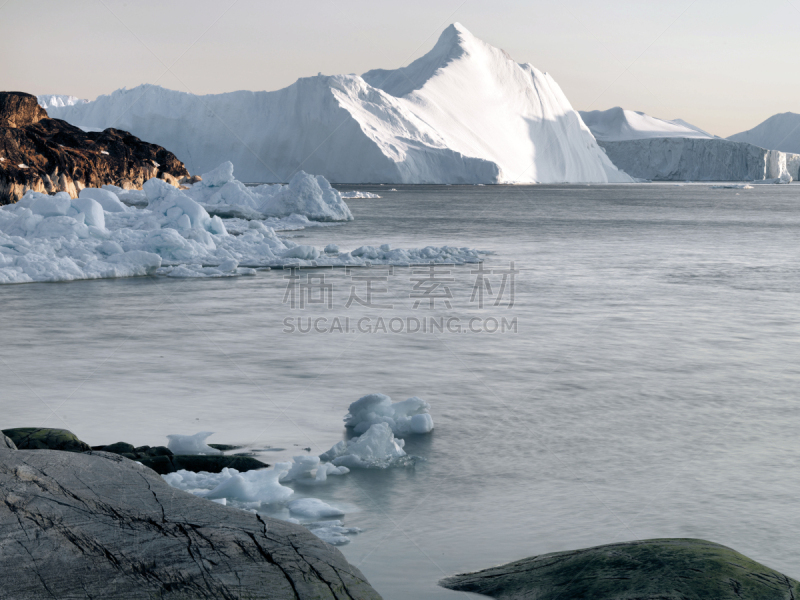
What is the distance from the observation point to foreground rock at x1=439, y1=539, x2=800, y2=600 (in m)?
2.79

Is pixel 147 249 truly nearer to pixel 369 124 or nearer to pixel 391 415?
pixel 391 415

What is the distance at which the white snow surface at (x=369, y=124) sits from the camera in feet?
279

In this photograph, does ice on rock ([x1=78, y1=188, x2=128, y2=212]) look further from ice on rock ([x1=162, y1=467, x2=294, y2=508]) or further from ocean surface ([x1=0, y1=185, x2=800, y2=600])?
ice on rock ([x1=162, y1=467, x2=294, y2=508])

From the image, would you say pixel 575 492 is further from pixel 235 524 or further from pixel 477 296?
pixel 477 296

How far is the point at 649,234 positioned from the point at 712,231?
3.63 m

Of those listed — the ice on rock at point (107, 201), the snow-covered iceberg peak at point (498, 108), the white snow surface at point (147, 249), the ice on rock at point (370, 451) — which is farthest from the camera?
the snow-covered iceberg peak at point (498, 108)

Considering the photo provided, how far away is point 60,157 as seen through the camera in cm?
4038

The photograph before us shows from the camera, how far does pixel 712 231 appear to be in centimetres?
3069

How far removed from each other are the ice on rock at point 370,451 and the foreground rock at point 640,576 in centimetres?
157

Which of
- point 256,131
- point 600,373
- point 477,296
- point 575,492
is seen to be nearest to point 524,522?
point 575,492

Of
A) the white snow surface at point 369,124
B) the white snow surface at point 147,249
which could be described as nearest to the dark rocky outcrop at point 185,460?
the white snow surface at point 147,249

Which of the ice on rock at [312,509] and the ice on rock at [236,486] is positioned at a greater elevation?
the ice on rock at [236,486]

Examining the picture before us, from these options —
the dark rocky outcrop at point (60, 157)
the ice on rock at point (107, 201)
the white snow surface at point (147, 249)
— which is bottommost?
the white snow surface at point (147, 249)

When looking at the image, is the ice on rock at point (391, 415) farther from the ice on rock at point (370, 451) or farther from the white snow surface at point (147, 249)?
the white snow surface at point (147, 249)
